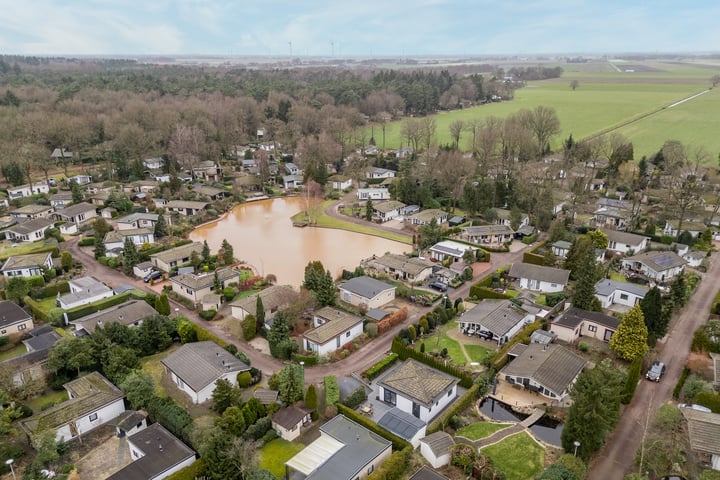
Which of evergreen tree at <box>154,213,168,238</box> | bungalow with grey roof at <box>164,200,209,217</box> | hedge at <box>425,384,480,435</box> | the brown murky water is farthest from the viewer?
bungalow with grey roof at <box>164,200,209,217</box>

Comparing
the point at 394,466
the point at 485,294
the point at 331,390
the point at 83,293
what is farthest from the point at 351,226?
the point at 394,466

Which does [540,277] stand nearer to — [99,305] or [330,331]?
[330,331]

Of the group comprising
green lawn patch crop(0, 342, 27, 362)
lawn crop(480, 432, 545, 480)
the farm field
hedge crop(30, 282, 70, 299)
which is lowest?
lawn crop(480, 432, 545, 480)

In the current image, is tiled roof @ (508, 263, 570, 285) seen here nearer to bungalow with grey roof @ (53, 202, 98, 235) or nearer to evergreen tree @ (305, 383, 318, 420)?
evergreen tree @ (305, 383, 318, 420)

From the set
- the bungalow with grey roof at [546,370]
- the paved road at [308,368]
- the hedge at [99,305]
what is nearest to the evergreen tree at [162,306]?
the paved road at [308,368]

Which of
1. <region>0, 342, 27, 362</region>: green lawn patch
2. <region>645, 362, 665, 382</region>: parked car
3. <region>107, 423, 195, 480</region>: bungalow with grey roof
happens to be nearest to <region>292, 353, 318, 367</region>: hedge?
<region>107, 423, 195, 480</region>: bungalow with grey roof

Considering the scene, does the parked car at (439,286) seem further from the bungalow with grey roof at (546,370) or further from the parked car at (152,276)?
the parked car at (152,276)

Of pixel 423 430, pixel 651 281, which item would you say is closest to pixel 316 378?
pixel 423 430
